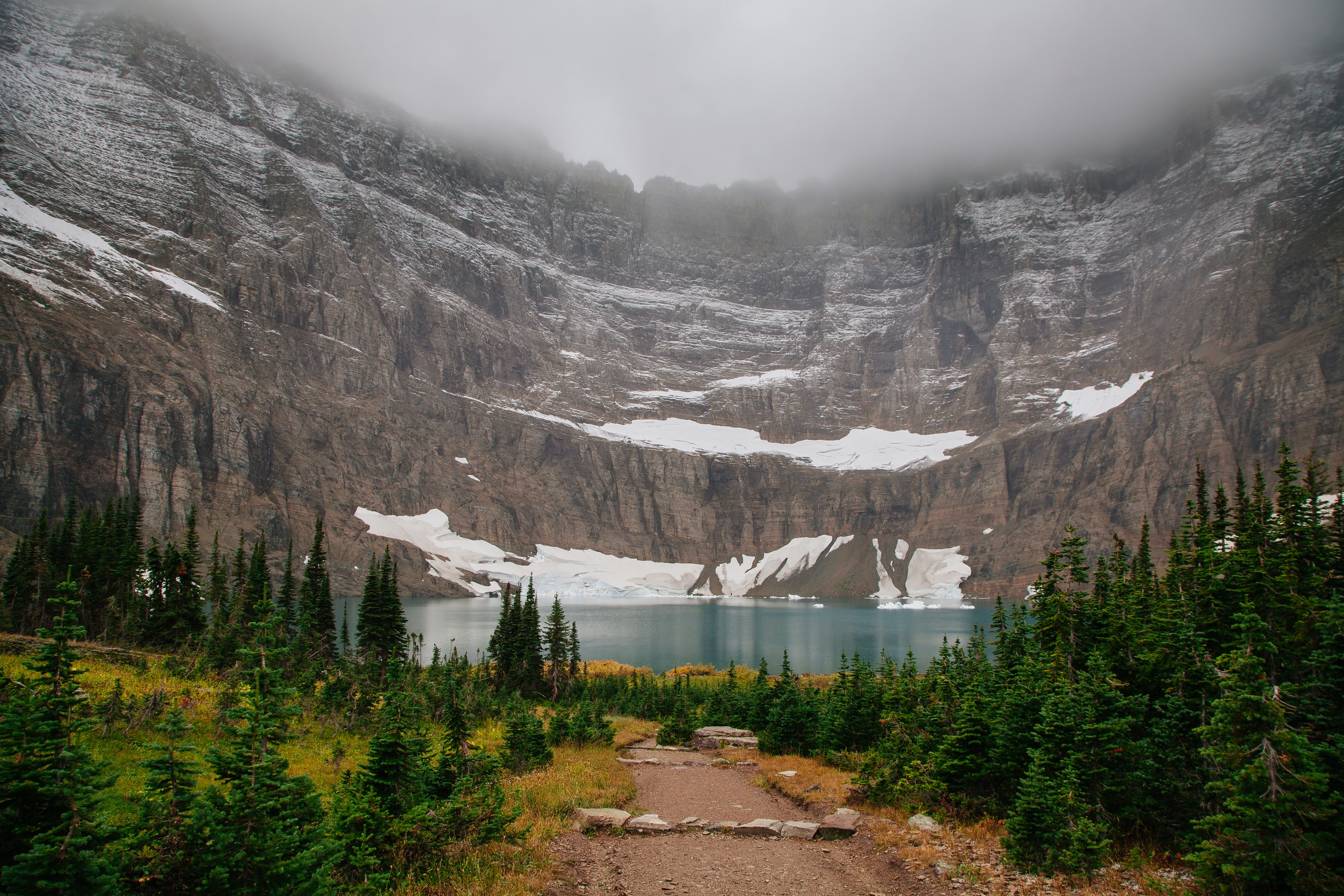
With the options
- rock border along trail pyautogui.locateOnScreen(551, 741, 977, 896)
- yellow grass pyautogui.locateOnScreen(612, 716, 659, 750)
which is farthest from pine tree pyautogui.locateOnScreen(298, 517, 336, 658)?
rock border along trail pyautogui.locateOnScreen(551, 741, 977, 896)

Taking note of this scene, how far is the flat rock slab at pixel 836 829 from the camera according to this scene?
13.1 m

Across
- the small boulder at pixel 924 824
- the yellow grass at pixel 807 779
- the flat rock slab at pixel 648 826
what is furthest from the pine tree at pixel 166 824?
the yellow grass at pixel 807 779

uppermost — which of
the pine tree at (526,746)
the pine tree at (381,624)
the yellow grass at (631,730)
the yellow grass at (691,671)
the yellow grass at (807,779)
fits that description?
the pine tree at (381,624)

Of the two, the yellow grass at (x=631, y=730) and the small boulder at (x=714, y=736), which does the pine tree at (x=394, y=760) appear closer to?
the yellow grass at (x=631, y=730)

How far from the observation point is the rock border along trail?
1018 centimetres

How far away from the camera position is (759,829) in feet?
43.4

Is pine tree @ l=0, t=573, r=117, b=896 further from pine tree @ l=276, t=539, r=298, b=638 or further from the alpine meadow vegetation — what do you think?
pine tree @ l=276, t=539, r=298, b=638

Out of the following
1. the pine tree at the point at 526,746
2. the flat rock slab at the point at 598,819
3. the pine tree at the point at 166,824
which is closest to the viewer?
the pine tree at the point at 166,824

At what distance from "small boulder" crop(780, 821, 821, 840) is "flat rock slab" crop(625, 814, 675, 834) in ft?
7.23

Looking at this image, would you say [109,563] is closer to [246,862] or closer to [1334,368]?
[246,862]

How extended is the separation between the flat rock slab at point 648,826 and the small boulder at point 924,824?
4730mm

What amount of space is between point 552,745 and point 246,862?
20.2 metres

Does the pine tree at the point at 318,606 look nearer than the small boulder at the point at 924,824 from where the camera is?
No

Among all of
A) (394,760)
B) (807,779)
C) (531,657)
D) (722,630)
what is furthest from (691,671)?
(394,760)
